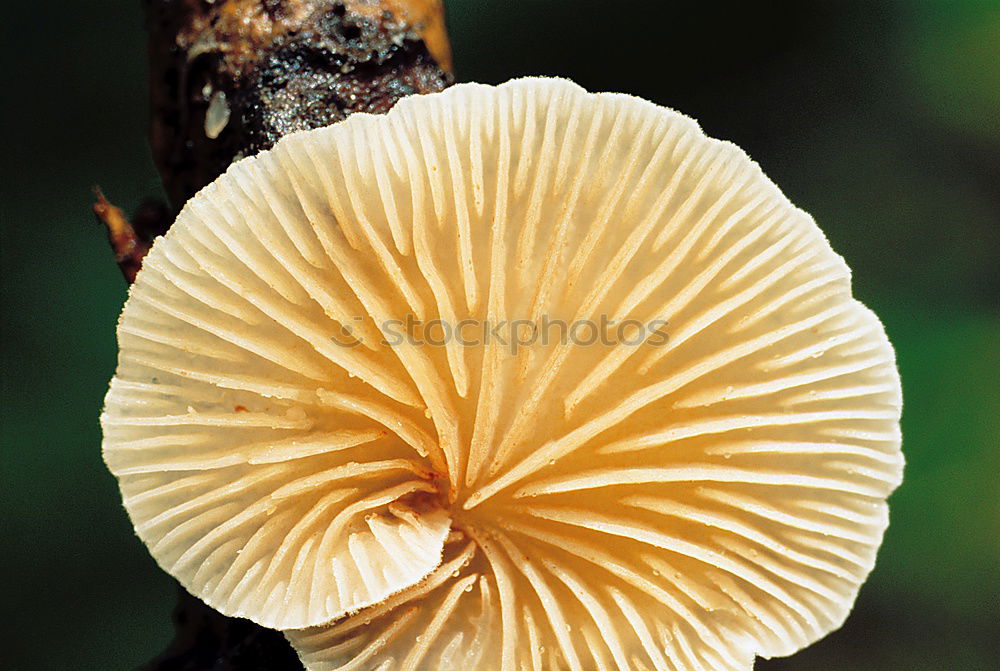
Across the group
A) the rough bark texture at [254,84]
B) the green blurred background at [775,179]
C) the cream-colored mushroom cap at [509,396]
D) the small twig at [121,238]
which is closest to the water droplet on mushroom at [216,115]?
the rough bark texture at [254,84]

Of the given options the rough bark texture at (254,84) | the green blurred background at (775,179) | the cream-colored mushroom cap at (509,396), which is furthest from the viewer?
the green blurred background at (775,179)

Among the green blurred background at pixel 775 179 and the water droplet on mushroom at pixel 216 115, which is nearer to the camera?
the water droplet on mushroom at pixel 216 115

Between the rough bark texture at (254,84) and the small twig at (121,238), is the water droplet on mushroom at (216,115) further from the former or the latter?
the small twig at (121,238)

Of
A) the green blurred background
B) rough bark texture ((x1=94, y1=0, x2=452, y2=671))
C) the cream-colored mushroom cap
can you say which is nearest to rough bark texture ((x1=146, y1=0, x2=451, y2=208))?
rough bark texture ((x1=94, y1=0, x2=452, y2=671))

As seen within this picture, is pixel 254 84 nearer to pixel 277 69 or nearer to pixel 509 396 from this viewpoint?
pixel 277 69

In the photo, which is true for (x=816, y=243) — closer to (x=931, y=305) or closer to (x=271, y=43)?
(x=271, y=43)

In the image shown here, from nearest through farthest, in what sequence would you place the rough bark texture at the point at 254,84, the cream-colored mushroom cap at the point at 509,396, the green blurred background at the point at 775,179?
the cream-colored mushroom cap at the point at 509,396 → the rough bark texture at the point at 254,84 → the green blurred background at the point at 775,179
